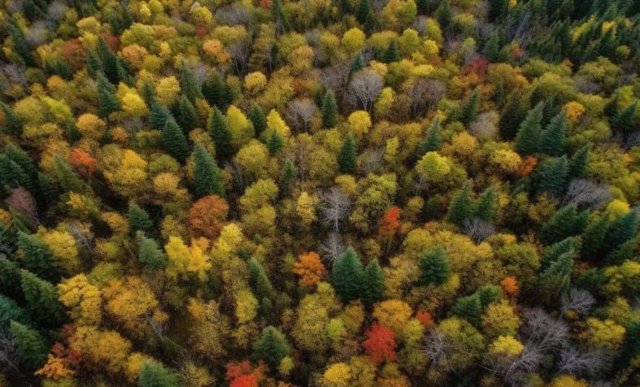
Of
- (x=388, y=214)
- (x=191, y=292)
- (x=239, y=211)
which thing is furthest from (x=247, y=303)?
(x=388, y=214)

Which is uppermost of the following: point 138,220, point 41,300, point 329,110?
point 329,110

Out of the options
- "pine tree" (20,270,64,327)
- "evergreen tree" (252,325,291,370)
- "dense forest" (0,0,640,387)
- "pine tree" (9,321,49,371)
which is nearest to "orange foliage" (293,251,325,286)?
"dense forest" (0,0,640,387)

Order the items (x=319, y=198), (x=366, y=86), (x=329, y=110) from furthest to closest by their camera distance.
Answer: (x=366, y=86) < (x=329, y=110) < (x=319, y=198)

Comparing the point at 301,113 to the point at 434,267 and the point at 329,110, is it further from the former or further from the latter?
the point at 434,267

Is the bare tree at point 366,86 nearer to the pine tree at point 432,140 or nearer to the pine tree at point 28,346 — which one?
the pine tree at point 432,140

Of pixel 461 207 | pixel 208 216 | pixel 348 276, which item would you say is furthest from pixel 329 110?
pixel 348 276

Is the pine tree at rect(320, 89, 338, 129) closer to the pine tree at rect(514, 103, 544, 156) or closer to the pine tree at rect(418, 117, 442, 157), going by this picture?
the pine tree at rect(418, 117, 442, 157)

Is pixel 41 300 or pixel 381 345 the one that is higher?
pixel 41 300
